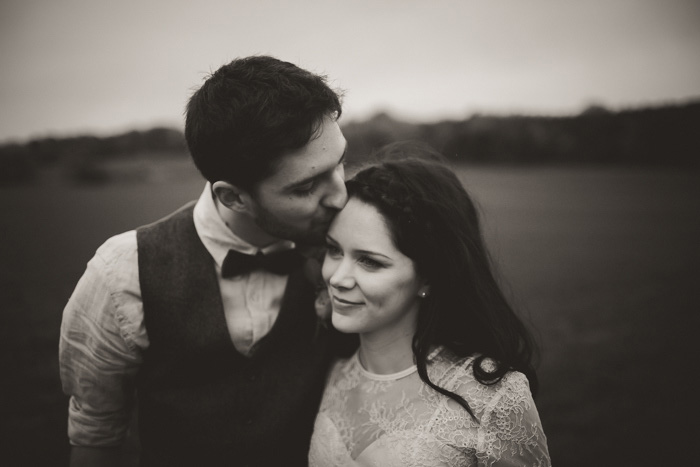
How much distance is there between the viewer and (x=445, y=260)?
1.85m

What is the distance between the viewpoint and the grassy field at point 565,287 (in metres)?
4.07

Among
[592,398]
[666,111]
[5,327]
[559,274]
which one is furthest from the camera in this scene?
[666,111]

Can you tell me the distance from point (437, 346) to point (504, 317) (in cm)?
32

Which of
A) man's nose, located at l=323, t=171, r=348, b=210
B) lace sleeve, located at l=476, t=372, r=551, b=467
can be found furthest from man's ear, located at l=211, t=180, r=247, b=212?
lace sleeve, located at l=476, t=372, r=551, b=467

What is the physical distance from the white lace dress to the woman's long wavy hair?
0.06 meters

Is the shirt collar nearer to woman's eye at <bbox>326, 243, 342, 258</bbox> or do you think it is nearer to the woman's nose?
woman's eye at <bbox>326, 243, 342, 258</bbox>

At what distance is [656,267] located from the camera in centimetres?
898

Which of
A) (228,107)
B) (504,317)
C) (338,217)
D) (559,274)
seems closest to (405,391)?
(504,317)

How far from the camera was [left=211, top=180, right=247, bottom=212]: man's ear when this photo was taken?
5.99 feet

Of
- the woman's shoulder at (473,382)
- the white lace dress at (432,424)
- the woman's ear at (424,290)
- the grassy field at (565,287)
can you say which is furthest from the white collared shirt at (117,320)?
the grassy field at (565,287)

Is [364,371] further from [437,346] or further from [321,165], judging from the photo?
[321,165]

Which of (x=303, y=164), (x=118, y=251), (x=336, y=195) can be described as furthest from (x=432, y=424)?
(x=118, y=251)

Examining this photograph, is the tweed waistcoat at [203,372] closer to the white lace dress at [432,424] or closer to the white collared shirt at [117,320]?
the white collared shirt at [117,320]

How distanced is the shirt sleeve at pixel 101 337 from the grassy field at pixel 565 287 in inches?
60.8
